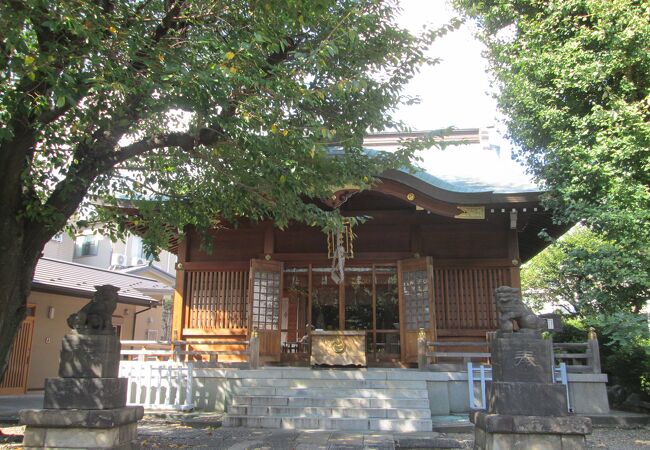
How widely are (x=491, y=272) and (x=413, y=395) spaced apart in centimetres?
386

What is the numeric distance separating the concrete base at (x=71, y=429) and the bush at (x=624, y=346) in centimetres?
774

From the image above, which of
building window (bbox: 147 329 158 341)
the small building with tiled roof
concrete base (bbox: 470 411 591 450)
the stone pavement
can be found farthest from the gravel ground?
building window (bbox: 147 329 158 341)

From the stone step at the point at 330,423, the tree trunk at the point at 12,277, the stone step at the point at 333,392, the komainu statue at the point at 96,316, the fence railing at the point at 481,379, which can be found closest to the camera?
the tree trunk at the point at 12,277

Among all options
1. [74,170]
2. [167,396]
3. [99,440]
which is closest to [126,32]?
[74,170]

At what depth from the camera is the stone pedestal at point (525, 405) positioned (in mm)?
5047

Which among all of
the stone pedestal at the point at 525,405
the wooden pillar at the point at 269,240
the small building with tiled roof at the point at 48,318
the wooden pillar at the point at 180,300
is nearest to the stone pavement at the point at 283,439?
the stone pedestal at the point at 525,405

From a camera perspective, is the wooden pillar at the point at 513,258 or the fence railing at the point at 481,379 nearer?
the fence railing at the point at 481,379

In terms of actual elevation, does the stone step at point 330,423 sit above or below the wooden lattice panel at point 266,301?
below

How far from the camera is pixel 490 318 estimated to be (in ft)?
36.2

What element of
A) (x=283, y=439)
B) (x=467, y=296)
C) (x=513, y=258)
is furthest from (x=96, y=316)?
(x=513, y=258)

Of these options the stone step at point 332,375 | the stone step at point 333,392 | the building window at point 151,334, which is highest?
the building window at point 151,334

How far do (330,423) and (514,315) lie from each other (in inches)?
155

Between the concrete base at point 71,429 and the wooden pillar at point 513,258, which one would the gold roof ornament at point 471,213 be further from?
the concrete base at point 71,429

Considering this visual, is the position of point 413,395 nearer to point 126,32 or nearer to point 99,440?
point 99,440
